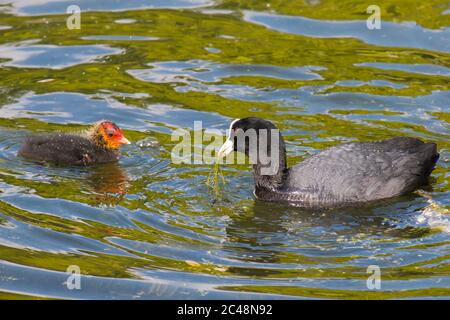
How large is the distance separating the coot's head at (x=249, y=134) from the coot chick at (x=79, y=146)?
56.5 inches

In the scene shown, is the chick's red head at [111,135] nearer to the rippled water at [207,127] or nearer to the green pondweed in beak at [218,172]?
the rippled water at [207,127]

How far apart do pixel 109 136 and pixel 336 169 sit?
7.75ft

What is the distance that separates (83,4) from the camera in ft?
43.0

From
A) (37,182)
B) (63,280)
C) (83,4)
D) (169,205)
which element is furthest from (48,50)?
(63,280)

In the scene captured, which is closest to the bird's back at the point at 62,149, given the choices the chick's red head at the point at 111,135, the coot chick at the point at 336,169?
the chick's red head at the point at 111,135

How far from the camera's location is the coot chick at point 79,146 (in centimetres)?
895

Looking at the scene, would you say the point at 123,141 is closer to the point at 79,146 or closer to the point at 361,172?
the point at 79,146

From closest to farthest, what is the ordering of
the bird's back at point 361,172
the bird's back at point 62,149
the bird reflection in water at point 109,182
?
1. the bird's back at point 361,172
2. the bird reflection in water at point 109,182
3. the bird's back at point 62,149

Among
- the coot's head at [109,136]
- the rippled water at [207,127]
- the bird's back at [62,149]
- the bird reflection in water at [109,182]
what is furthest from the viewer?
the coot's head at [109,136]

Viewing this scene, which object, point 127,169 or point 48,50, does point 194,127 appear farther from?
point 48,50

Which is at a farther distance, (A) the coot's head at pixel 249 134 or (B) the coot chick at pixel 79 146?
(B) the coot chick at pixel 79 146

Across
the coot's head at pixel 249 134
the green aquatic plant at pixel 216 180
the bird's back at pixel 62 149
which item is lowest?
the green aquatic plant at pixel 216 180

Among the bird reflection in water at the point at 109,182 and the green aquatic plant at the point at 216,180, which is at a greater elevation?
the green aquatic plant at the point at 216,180

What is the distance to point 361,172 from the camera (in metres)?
8.09
